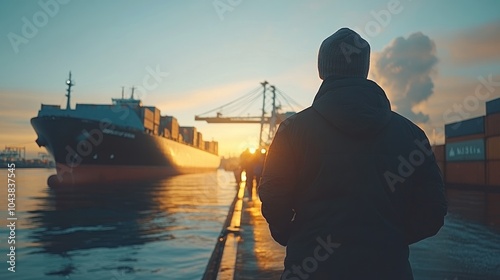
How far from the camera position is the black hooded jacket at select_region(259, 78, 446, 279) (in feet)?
4.89

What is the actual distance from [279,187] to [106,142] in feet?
104

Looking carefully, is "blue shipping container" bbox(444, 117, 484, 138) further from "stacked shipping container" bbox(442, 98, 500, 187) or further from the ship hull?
the ship hull

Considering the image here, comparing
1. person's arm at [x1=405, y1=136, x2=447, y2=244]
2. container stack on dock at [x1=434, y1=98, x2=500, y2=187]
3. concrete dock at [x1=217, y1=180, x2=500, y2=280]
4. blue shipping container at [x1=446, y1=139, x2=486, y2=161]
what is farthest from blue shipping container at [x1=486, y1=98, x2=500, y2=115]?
person's arm at [x1=405, y1=136, x2=447, y2=244]

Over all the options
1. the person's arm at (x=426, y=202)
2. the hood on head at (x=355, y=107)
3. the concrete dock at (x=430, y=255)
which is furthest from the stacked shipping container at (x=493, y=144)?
the hood on head at (x=355, y=107)

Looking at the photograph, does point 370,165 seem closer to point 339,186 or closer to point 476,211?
point 339,186

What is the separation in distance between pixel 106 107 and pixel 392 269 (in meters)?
41.1

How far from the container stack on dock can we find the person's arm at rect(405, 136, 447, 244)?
22395 mm

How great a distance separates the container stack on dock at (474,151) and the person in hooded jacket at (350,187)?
22.5 m

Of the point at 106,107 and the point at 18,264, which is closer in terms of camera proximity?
the point at 18,264

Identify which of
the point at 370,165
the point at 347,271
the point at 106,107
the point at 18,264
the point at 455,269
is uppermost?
the point at 106,107

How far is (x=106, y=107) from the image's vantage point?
3969 cm

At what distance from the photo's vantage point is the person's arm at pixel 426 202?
1.61 meters

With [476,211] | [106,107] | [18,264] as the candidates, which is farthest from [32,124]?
[476,211]

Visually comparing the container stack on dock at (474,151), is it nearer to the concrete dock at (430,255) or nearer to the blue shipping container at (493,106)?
the blue shipping container at (493,106)
